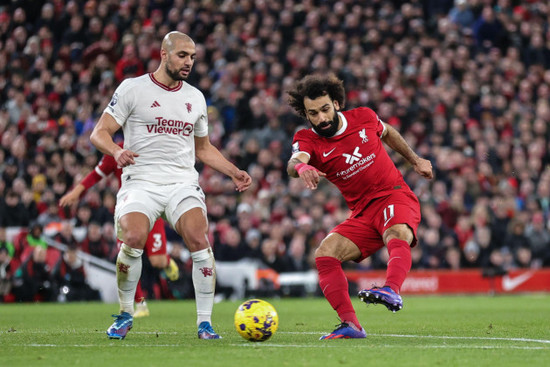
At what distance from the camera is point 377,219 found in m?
8.19

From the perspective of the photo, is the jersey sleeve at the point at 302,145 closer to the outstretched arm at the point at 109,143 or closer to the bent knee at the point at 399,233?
the bent knee at the point at 399,233

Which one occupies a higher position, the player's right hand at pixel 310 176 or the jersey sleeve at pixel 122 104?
the jersey sleeve at pixel 122 104

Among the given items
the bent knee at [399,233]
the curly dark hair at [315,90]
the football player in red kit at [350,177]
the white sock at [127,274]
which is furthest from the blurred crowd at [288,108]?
the bent knee at [399,233]

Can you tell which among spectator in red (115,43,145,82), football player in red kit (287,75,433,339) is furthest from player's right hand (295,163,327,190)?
spectator in red (115,43,145,82)

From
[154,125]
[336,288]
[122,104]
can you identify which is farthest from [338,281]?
[122,104]

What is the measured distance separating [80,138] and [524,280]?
9.76m

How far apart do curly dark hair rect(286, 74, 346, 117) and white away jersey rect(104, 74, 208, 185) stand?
0.91 metres

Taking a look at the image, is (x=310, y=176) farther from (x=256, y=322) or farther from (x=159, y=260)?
(x=159, y=260)

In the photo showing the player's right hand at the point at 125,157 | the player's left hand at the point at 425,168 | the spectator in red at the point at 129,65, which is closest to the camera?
the player's right hand at the point at 125,157

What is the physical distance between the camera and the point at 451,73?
2295 centimetres

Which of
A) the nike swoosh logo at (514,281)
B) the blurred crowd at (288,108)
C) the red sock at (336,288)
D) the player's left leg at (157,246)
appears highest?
the blurred crowd at (288,108)

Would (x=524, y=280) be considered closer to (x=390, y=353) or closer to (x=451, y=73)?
(x=451, y=73)

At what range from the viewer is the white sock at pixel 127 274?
802cm

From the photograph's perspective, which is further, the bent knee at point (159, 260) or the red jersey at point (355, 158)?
the bent knee at point (159, 260)
